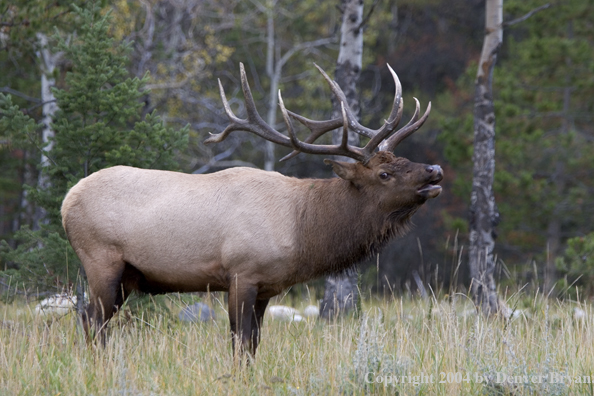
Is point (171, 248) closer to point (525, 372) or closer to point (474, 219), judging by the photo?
point (525, 372)

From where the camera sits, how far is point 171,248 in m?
5.24

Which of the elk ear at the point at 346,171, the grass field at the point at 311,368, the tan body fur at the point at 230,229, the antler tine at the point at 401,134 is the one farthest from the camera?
the antler tine at the point at 401,134

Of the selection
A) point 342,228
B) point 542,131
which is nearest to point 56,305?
point 342,228

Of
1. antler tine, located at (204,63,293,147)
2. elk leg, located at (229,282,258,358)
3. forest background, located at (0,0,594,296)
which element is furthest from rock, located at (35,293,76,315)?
antler tine, located at (204,63,293,147)

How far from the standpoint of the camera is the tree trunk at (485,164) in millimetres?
7637

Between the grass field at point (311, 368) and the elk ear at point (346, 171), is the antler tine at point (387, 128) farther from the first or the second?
the grass field at point (311, 368)

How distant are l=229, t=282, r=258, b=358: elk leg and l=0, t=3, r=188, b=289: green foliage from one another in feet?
6.41

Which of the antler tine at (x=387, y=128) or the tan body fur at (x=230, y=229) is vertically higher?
the antler tine at (x=387, y=128)

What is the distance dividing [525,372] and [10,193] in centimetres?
1445

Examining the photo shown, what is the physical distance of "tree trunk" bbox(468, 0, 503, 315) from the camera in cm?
764

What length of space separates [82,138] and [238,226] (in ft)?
7.06

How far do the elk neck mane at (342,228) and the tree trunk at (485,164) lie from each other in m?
2.45

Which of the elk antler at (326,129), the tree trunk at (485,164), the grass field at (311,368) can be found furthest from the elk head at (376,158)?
the tree trunk at (485,164)

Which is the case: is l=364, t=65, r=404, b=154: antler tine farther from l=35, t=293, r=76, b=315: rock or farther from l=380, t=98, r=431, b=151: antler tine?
l=35, t=293, r=76, b=315: rock
